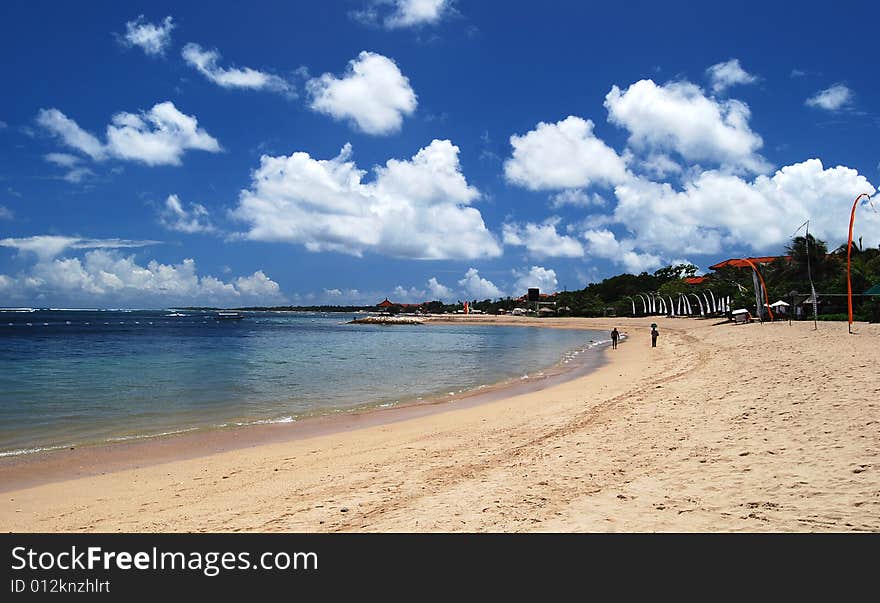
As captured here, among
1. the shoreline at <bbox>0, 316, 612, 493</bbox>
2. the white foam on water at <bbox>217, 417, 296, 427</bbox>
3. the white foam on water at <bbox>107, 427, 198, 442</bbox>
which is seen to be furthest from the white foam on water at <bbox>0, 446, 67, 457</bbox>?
the white foam on water at <bbox>217, 417, 296, 427</bbox>

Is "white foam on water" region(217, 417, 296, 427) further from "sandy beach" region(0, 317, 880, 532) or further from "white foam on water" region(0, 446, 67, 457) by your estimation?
"white foam on water" region(0, 446, 67, 457)

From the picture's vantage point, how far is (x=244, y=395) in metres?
18.5

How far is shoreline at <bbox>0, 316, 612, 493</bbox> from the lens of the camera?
9555 millimetres

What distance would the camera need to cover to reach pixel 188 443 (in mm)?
11680

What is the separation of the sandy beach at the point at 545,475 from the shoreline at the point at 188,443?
0.46 ft

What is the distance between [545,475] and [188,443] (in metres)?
8.22

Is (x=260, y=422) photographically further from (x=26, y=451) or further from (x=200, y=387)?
(x=200, y=387)

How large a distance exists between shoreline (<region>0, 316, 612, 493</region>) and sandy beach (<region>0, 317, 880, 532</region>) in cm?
14

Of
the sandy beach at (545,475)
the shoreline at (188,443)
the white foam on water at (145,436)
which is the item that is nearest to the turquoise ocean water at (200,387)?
the white foam on water at (145,436)

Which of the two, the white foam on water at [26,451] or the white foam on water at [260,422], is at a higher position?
the white foam on water at [26,451]

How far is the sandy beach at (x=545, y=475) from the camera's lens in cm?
527

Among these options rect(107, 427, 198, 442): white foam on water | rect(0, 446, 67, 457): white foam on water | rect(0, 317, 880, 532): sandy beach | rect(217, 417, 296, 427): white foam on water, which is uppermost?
rect(0, 317, 880, 532): sandy beach

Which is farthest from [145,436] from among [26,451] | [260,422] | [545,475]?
[545,475]

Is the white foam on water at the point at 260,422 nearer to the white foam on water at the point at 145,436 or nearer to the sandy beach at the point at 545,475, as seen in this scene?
the white foam on water at the point at 145,436
